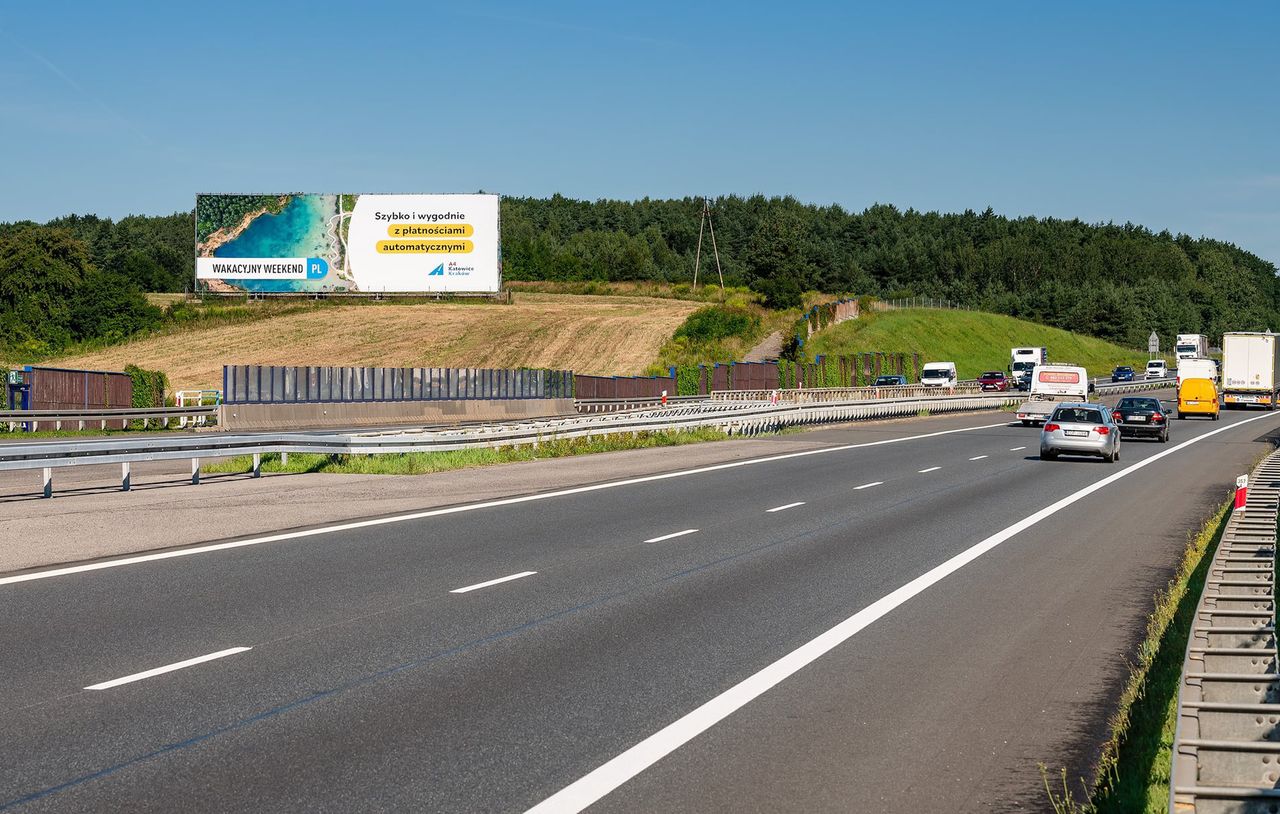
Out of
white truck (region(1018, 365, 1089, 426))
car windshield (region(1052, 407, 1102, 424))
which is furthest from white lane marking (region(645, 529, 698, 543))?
white truck (region(1018, 365, 1089, 426))

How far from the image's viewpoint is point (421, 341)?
Answer: 97.4 meters

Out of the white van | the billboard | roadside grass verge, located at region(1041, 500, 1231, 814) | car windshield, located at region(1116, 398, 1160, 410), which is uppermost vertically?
the billboard

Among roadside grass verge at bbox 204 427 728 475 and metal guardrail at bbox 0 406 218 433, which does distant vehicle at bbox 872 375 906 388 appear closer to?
metal guardrail at bbox 0 406 218 433

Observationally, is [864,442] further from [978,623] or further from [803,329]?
[803,329]

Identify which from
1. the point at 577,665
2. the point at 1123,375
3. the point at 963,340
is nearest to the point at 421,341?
the point at 963,340

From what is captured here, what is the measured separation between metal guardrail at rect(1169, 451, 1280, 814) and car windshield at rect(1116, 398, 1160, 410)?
34529mm

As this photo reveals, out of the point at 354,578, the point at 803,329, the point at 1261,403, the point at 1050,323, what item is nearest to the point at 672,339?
the point at 803,329

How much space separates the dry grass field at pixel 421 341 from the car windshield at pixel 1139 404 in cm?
4476

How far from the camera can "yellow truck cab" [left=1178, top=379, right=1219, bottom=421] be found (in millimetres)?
60531

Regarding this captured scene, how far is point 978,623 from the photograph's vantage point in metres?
11.3

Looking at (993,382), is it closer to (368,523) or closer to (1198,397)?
(1198,397)

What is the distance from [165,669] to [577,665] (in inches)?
108

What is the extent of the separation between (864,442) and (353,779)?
116ft

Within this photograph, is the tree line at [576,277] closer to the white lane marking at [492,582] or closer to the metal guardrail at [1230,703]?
the white lane marking at [492,582]
